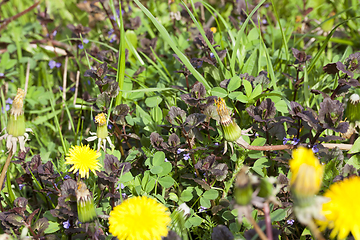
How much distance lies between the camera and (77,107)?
2.66 meters

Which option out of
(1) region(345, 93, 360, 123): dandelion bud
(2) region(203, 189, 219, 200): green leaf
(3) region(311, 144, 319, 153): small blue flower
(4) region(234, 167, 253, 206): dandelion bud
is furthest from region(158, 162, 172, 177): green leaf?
(1) region(345, 93, 360, 123): dandelion bud

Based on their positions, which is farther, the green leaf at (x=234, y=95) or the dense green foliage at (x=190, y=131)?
the green leaf at (x=234, y=95)

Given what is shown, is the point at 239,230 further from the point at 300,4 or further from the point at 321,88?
the point at 300,4

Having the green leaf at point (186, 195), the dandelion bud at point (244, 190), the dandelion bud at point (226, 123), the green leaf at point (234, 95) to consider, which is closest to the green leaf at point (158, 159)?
the green leaf at point (186, 195)

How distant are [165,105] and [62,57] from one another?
1.29 metres

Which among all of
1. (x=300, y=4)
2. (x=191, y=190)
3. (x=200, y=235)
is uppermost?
(x=300, y=4)

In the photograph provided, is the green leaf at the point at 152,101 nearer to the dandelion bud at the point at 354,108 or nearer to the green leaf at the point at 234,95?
the green leaf at the point at 234,95

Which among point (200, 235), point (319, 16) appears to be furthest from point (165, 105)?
point (319, 16)

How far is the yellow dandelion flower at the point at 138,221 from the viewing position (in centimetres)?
128

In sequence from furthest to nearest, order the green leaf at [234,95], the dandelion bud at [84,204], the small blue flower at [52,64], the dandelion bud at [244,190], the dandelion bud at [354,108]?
the small blue flower at [52,64]
the green leaf at [234,95]
the dandelion bud at [354,108]
the dandelion bud at [84,204]
the dandelion bud at [244,190]

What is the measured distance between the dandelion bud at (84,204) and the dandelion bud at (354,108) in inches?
58.9

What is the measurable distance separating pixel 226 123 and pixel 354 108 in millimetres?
765

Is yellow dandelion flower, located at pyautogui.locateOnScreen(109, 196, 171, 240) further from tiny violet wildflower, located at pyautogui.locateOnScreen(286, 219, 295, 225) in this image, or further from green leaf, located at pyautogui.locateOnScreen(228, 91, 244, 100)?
green leaf, located at pyautogui.locateOnScreen(228, 91, 244, 100)

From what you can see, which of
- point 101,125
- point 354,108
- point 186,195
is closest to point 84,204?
point 101,125
